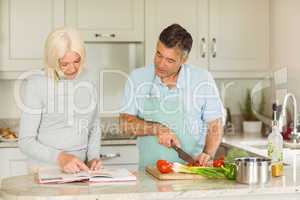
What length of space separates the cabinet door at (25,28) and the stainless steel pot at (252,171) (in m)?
2.12

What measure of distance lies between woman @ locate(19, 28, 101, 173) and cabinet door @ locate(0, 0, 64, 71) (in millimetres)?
1414

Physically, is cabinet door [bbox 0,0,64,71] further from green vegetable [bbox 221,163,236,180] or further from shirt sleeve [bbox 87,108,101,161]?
green vegetable [bbox 221,163,236,180]

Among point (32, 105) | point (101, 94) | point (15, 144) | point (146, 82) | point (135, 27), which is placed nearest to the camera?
→ point (32, 105)

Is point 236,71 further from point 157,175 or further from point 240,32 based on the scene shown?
point 157,175

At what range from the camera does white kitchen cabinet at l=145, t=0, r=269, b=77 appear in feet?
12.8

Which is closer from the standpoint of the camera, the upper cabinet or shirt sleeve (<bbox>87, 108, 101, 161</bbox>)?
shirt sleeve (<bbox>87, 108, 101, 161</bbox>)

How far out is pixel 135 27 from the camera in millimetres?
3895

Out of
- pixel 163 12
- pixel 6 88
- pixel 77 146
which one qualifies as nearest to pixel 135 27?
pixel 163 12

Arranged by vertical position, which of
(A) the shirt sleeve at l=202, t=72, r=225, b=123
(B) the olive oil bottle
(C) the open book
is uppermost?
(A) the shirt sleeve at l=202, t=72, r=225, b=123

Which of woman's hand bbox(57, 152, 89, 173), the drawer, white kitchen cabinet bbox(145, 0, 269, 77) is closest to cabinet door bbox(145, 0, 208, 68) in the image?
white kitchen cabinet bbox(145, 0, 269, 77)

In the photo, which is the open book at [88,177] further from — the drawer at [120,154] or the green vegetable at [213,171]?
the drawer at [120,154]

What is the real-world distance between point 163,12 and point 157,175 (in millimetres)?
1959

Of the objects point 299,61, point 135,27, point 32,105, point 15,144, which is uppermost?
point 135,27

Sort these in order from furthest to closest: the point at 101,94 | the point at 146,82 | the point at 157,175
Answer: the point at 101,94, the point at 146,82, the point at 157,175
